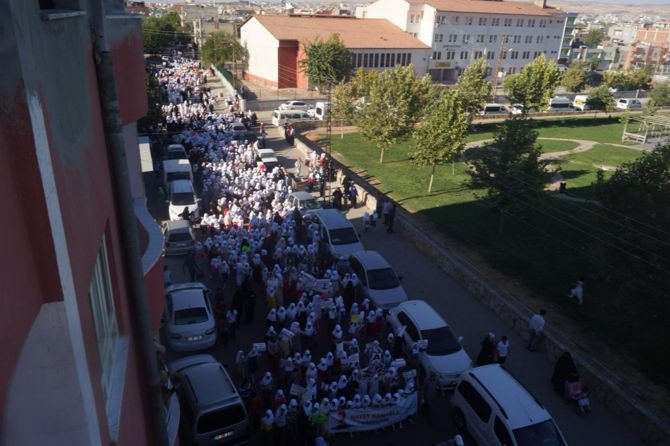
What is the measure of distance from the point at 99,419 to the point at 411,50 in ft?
195

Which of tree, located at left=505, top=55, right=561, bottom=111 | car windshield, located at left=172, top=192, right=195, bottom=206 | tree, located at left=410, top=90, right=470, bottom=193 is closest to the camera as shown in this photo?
car windshield, located at left=172, top=192, right=195, bottom=206

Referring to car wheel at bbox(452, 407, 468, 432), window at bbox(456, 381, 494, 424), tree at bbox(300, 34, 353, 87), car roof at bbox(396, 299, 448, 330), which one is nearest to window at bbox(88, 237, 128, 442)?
window at bbox(456, 381, 494, 424)

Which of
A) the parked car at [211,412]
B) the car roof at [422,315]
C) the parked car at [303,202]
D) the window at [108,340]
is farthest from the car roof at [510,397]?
the parked car at [303,202]

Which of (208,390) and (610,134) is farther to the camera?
(610,134)

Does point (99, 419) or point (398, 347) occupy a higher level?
point (99, 419)

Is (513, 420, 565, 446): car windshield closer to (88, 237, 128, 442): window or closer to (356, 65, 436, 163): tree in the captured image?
(88, 237, 128, 442): window

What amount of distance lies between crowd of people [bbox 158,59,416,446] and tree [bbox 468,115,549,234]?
6870 millimetres

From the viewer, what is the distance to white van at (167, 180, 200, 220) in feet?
62.8

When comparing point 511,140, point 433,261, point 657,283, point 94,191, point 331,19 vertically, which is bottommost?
point 433,261

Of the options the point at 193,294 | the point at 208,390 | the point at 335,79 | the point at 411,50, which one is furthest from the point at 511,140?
the point at 411,50

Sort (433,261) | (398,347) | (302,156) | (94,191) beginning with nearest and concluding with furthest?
(94,191) < (398,347) < (433,261) < (302,156)

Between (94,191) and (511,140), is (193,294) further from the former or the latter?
(511,140)

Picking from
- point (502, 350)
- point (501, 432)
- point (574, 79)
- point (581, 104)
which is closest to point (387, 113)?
point (502, 350)

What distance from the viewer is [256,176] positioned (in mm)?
21219
